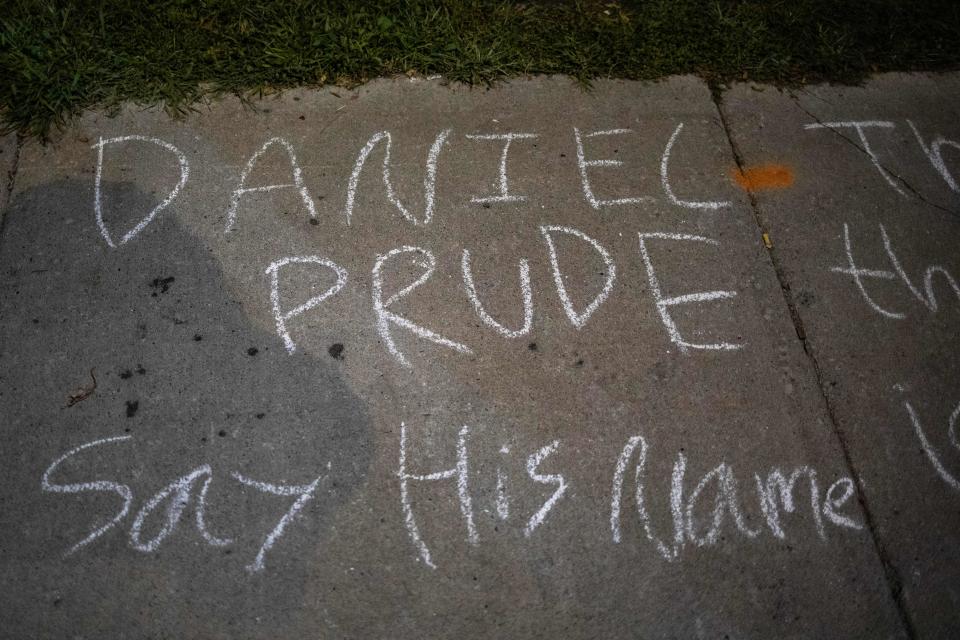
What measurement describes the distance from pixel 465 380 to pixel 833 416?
1.41 m

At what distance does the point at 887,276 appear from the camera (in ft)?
8.89

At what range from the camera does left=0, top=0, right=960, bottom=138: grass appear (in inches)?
114

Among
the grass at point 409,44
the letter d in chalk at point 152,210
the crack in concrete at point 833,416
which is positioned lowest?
the crack in concrete at point 833,416

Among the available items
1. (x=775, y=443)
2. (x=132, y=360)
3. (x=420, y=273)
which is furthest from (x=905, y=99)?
(x=132, y=360)

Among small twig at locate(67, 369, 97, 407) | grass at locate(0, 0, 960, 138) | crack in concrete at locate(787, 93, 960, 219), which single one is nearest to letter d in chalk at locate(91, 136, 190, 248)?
grass at locate(0, 0, 960, 138)

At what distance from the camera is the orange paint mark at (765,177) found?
2.88 metres

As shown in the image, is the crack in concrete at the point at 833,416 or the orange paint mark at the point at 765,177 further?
the orange paint mark at the point at 765,177

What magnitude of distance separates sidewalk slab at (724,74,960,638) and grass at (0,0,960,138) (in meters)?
0.26

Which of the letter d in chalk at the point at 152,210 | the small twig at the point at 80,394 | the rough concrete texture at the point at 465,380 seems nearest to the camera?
the rough concrete texture at the point at 465,380

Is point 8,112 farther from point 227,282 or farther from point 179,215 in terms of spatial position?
point 227,282

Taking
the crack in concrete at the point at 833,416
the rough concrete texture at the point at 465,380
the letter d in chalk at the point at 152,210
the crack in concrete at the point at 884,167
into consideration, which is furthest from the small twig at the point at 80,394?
the crack in concrete at the point at 884,167

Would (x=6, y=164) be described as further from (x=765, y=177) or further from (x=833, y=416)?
(x=833, y=416)

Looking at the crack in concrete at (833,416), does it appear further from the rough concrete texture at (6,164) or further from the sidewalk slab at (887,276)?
the rough concrete texture at (6,164)

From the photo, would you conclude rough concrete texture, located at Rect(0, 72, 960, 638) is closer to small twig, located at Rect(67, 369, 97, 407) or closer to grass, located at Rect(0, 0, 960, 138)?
small twig, located at Rect(67, 369, 97, 407)
